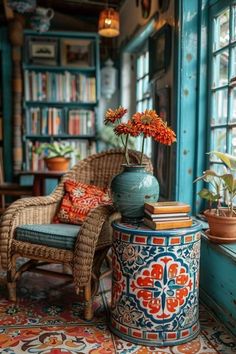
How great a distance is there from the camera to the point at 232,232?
206 centimetres

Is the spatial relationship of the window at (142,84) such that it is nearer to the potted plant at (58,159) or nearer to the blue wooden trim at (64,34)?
the blue wooden trim at (64,34)

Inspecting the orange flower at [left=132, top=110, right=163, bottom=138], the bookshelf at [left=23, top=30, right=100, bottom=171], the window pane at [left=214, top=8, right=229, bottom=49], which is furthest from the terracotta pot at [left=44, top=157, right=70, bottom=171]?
the orange flower at [left=132, top=110, right=163, bottom=138]

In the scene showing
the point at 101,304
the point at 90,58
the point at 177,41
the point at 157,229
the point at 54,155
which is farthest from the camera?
the point at 90,58

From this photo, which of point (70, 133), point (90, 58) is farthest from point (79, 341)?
point (90, 58)

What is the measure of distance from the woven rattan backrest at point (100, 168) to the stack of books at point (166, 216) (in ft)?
2.67

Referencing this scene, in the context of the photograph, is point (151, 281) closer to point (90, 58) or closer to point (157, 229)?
point (157, 229)

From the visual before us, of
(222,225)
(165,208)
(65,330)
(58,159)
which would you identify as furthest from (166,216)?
(58,159)

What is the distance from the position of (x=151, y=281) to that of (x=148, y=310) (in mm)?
138

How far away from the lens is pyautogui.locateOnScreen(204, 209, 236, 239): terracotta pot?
2.03 m

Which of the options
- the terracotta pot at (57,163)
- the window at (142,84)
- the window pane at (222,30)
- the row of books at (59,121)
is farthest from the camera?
the row of books at (59,121)

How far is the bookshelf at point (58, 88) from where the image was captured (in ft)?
14.7

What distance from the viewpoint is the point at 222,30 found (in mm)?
2520

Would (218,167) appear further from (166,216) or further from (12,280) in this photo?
(12,280)

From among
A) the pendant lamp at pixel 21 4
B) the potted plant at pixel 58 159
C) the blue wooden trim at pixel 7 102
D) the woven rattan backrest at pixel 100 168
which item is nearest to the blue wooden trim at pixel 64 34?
the blue wooden trim at pixel 7 102
